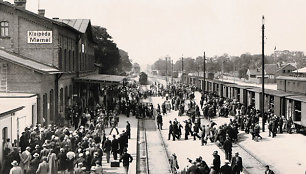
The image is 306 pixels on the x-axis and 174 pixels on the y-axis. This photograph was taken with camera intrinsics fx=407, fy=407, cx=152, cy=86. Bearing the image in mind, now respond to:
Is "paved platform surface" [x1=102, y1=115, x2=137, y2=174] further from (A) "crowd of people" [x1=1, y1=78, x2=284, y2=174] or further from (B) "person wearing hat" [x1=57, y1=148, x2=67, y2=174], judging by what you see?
(B) "person wearing hat" [x1=57, y1=148, x2=67, y2=174]

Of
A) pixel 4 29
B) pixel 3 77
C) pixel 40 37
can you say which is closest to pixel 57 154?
pixel 3 77

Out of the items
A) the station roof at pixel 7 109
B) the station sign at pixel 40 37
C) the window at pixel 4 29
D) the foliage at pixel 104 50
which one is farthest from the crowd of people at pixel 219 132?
the foliage at pixel 104 50

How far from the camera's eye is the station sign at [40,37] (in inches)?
1144

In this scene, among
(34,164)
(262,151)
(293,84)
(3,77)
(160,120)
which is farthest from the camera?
(293,84)

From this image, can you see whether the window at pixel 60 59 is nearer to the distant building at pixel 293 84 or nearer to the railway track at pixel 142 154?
the railway track at pixel 142 154

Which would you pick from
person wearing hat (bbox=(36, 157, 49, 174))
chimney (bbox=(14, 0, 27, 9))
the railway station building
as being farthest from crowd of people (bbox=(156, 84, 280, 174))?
chimney (bbox=(14, 0, 27, 9))

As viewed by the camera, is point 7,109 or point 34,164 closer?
point 34,164

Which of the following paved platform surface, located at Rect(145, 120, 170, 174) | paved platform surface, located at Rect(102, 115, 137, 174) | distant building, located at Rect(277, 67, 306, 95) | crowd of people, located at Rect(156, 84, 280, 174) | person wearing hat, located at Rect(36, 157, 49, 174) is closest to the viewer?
person wearing hat, located at Rect(36, 157, 49, 174)

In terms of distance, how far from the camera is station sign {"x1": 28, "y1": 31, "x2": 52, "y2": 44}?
29.1 meters

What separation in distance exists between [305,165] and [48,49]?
1902 cm

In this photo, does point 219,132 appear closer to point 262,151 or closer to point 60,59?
point 262,151

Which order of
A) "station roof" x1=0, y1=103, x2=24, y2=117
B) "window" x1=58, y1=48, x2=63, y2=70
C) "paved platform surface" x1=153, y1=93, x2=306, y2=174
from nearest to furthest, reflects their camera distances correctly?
"station roof" x1=0, y1=103, x2=24, y2=117, "paved platform surface" x1=153, y1=93, x2=306, y2=174, "window" x1=58, y1=48, x2=63, y2=70

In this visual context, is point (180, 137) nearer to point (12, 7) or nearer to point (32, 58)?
point (32, 58)

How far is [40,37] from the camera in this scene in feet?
95.9
